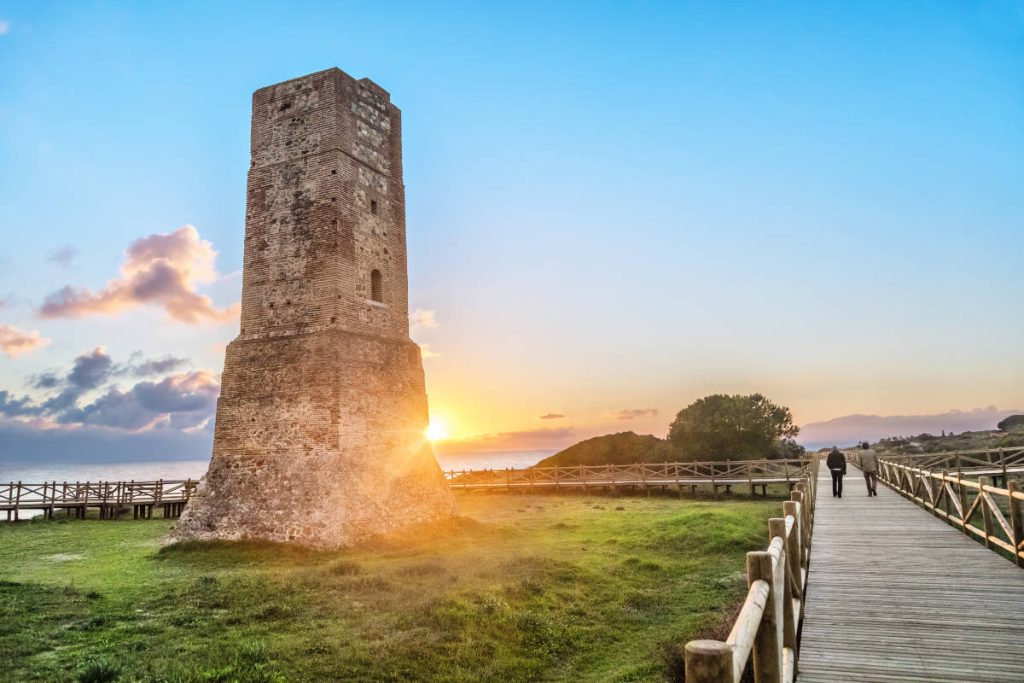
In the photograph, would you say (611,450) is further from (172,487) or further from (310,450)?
(310,450)

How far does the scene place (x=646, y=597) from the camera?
37.3 feet

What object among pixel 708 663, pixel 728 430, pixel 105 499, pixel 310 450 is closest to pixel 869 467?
pixel 310 450

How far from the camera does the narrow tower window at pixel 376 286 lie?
1795cm

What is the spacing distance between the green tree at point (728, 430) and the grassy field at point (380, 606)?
2628cm

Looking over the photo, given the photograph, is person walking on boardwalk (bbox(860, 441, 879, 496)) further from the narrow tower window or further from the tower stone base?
the narrow tower window

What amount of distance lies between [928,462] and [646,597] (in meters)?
28.5

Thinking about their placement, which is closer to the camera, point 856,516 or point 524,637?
point 524,637

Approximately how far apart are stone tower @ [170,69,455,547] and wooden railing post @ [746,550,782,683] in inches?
480

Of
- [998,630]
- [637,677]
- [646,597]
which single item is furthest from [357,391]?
[998,630]

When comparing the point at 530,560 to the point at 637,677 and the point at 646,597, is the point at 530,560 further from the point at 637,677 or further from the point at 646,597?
the point at 637,677

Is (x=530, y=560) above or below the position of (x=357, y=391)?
below

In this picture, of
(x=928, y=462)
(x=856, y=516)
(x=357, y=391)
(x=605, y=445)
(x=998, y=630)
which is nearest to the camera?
(x=998, y=630)

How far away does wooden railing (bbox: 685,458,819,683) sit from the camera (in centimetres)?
252

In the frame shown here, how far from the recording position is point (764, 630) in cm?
416
